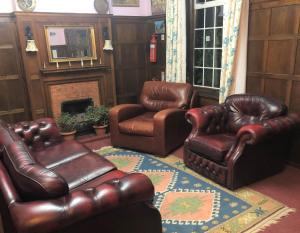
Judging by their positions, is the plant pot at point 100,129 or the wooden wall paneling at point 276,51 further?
the plant pot at point 100,129

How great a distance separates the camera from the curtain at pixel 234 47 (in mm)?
3301

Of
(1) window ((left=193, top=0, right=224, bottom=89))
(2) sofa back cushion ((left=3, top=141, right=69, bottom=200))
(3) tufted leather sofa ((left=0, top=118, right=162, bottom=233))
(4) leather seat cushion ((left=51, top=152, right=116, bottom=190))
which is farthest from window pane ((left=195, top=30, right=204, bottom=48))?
(2) sofa back cushion ((left=3, top=141, right=69, bottom=200))

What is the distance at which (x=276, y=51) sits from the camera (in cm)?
311

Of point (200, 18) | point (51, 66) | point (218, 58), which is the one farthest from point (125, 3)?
point (218, 58)

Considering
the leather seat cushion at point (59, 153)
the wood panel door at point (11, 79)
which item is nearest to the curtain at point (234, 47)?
the leather seat cushion at point (59, 153)

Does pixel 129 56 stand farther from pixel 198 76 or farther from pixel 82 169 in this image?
pixel 82 169

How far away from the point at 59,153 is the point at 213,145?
156 centimetres

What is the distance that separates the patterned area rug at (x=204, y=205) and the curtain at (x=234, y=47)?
1.29m

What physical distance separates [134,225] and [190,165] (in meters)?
1.61

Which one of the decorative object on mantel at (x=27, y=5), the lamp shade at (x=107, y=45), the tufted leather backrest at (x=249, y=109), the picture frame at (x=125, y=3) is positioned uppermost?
the picture frame at (x=125, y=3)

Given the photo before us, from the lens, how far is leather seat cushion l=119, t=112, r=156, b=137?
139 inches

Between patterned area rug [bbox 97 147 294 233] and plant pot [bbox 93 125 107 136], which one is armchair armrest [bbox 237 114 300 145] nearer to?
patterned area rug [bbox 97 147 294 233]

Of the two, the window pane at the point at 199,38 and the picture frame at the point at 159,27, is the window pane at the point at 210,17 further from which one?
the picture frame at the point at 159,27

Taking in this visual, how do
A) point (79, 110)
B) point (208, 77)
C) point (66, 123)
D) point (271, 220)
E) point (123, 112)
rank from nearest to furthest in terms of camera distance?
point (271, 220), point (123, 112), point (66, 123), point (208, 77), point (79, 110)
